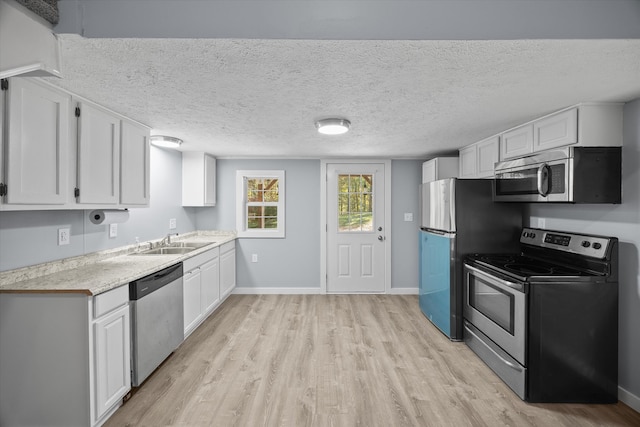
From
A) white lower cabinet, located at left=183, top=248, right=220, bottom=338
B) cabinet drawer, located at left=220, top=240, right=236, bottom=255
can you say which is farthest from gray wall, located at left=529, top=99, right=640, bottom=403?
cabinet drawer, located at left=220, top=240, right=236, bottom=255

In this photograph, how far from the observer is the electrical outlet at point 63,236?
2296mm

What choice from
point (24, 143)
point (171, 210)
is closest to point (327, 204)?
point (171, 210)

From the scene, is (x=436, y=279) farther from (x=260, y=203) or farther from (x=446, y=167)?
(x=260, y=203)

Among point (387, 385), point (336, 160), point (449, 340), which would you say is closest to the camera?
point (387, 385)

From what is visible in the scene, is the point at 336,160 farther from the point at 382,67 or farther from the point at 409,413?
the point at 409,413

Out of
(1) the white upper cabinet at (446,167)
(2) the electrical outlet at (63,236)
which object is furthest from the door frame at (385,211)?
(2) the electrical outlet at (63,236)

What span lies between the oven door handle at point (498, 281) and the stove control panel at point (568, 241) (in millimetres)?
590

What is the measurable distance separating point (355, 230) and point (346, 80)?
3.16 m

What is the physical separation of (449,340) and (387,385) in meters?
1.13

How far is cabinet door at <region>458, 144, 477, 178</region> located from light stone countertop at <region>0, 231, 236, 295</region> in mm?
3296

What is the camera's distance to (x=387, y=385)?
239 centimetres

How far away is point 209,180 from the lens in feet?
14.7

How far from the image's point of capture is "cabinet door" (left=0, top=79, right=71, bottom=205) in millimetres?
1671

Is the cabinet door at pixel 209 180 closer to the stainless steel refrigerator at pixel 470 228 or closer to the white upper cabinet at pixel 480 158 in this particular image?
the stainless steel refrigerator at pixel 470 228
